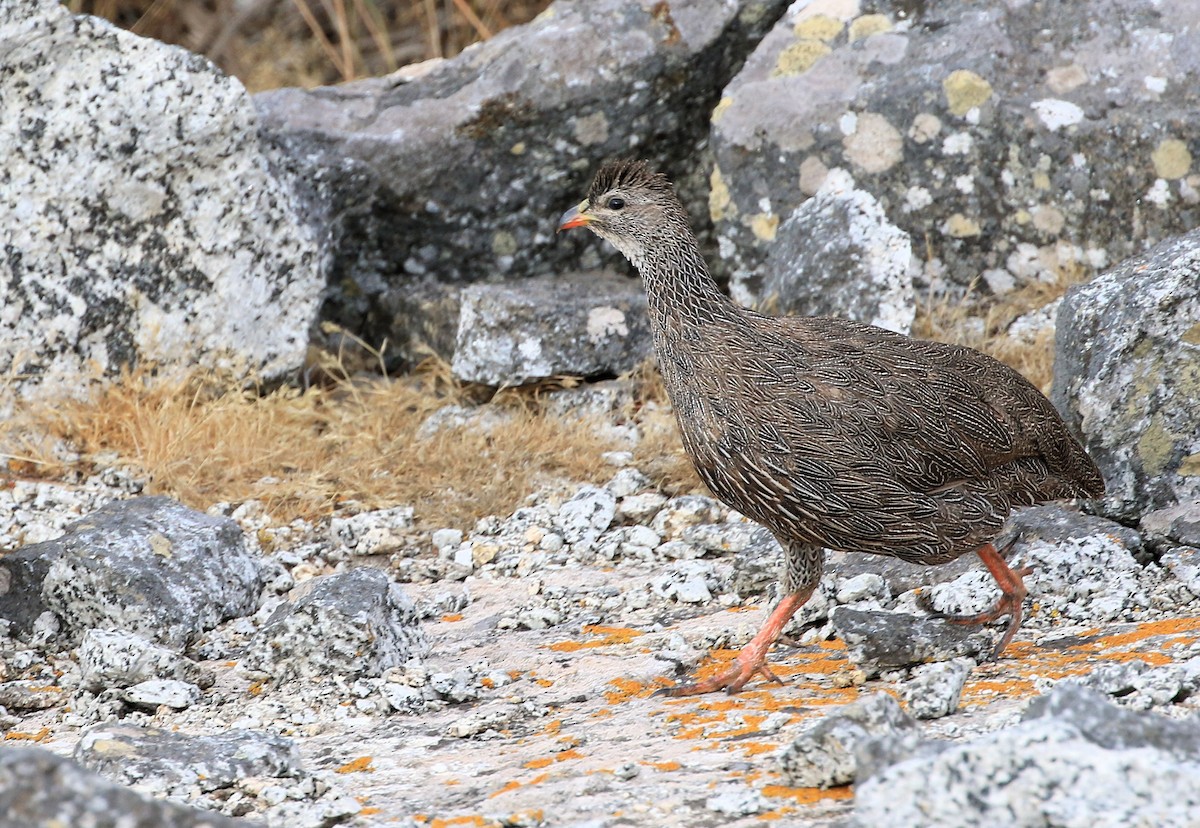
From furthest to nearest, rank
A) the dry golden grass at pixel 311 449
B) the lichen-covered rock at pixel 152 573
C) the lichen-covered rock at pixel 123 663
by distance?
1. the dry golden grass at pixel 311 449
2. the lichen-covered rock at pixel 152 573
3. the lichen-covered rock at pixel 123 663

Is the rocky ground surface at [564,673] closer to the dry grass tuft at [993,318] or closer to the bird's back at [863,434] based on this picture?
the bird's back at [863,434]

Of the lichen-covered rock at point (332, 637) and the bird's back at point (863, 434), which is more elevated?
the bird's back at point (863, 434)

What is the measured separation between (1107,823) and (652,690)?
1.91m

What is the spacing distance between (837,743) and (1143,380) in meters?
2.58

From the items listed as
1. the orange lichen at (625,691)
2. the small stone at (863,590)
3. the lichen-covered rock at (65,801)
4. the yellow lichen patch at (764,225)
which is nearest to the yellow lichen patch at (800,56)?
the yellow lichen patch at (764,225)

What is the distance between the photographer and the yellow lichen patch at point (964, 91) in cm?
668

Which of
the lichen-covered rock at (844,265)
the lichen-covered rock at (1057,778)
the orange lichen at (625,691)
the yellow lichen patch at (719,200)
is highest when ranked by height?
the yellow lichen patch at (719,200)

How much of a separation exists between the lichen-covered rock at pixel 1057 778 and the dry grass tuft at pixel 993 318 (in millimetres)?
3998

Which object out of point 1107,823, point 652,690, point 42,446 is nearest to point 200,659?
point 652,690

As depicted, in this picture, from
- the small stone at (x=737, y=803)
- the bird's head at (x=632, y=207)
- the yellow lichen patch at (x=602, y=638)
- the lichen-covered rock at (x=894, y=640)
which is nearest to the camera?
the small stone at (x=737, y=803)

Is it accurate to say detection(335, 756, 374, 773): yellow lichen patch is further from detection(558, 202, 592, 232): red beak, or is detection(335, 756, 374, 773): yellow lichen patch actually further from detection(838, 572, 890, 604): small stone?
detection(558, 202, 592, 232): red beak

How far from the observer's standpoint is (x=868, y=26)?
7047mm

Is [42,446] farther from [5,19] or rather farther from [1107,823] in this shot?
[1107,823]

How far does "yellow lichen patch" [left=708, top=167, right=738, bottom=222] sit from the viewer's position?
7.08 metres
